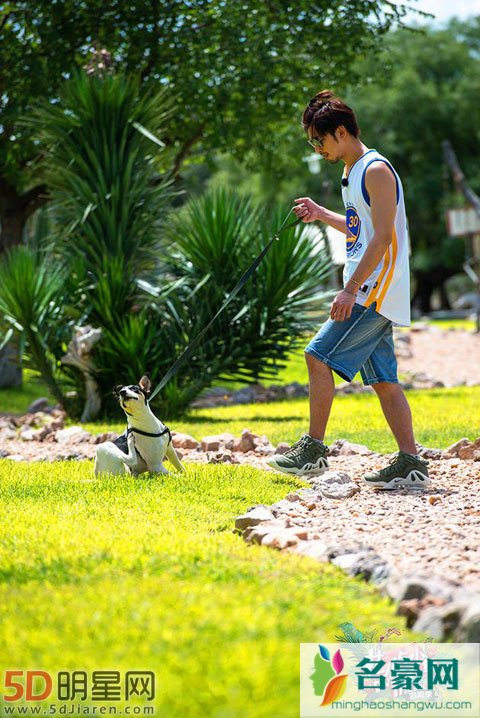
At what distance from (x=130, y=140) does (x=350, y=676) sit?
8.13 meters

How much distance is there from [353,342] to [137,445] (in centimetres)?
136

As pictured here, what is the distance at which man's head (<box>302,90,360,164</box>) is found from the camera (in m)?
5.38

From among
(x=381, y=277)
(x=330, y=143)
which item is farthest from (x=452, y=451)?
(x=330, y=143)

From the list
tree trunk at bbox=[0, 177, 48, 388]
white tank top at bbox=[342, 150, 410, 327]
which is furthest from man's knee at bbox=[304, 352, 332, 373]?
tree trunk at bbox=[0, 177, 48, 388]

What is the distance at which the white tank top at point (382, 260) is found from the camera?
534 cm

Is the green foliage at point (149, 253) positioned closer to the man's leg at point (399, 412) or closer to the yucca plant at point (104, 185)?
the yucca plant at point (104, 185)

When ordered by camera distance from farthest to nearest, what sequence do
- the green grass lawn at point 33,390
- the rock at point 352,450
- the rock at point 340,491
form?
the green grass lawn at point 33,390 < the rock at point 352,450 < the rock at point 340,491

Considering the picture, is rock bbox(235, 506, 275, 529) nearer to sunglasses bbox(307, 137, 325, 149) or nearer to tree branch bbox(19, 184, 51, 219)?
sunglasses bbox(307, 137, 325, 149)

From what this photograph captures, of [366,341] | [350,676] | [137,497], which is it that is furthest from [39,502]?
[350,676]

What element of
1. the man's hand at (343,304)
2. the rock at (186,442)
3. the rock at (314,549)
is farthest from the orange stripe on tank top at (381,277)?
the rock at (186,442)

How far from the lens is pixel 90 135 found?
399 inches

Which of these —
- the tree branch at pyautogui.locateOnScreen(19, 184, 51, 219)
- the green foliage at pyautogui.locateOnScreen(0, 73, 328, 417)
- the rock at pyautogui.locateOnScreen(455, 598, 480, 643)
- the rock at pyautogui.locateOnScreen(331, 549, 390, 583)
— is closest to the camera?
the rock at pyautogui.locateOnScreen(455, 598, 480, 643)

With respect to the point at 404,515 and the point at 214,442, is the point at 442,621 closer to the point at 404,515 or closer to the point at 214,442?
the point at 404,515

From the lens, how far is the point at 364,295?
5.36 m
